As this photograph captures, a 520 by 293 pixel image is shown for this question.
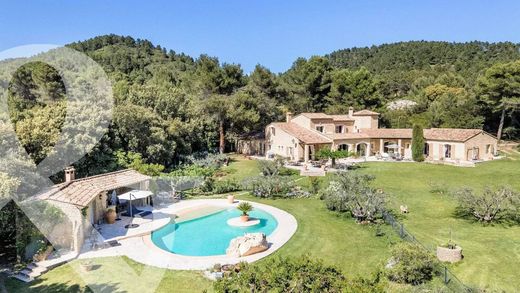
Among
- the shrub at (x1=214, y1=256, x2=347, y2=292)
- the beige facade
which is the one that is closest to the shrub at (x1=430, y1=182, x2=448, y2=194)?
the beige facade

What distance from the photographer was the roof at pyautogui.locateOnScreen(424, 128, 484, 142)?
40.1 metres

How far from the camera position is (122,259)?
16109mm

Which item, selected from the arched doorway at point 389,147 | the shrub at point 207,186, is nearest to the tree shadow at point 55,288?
the shrub at point 207,186

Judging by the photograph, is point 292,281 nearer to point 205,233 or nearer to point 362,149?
point 205,233

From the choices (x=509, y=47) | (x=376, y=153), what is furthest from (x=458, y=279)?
(x=509, y=47)

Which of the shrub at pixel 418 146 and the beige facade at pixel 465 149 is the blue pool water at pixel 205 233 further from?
the beige facade at pixel 465 149

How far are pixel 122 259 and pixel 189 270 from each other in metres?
3.24

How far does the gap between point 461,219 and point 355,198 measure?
605cm

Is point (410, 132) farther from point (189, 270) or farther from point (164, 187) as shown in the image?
point (189, 270)

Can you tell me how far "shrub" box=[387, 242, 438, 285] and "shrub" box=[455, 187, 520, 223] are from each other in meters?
8.62

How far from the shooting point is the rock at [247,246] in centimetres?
1670

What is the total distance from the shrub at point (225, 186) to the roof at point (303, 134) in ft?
Result: 41.0

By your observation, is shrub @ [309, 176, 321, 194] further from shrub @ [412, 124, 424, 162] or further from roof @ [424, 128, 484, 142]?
roof @ [424, 128, 484, 142]

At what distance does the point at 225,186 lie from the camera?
3102 cm
